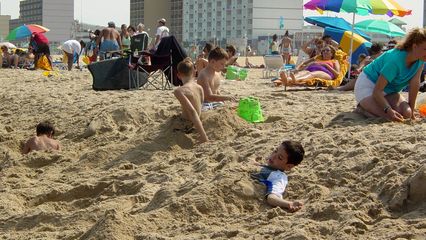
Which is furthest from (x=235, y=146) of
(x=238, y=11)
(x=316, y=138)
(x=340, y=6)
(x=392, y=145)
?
(x=238, y=11)

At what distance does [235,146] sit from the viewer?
5.73m

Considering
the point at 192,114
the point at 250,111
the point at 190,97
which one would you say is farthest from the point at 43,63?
the point at 192,114

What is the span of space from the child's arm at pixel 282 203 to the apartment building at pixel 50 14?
12254cm

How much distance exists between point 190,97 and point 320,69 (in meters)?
4.74

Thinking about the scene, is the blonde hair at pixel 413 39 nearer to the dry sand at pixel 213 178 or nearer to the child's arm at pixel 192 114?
the dry sand at pixel 213 178

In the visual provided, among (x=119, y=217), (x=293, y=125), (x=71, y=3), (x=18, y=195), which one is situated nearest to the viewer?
(x=119, y=217)

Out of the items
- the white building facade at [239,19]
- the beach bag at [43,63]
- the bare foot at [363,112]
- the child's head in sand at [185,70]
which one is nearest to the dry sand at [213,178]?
the bare foot at [363,112]

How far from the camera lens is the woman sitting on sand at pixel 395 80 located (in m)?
5.85

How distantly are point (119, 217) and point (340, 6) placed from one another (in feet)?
27.2

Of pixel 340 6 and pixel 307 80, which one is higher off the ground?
pixel 340 6

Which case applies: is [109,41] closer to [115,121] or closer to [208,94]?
[115,121]

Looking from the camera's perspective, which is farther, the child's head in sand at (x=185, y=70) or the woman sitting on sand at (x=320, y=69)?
the woman sitting on sand at (x=320, y=69)

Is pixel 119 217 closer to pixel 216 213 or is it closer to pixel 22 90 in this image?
pixel 216 213

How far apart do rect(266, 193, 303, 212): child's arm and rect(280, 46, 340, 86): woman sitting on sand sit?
578cm
